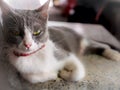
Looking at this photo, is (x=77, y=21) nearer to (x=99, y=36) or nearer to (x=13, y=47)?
(x=99, y=36)

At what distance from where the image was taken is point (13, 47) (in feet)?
2.11

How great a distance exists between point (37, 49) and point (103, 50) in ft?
0.95

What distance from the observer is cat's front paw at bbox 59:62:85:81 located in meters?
0.68

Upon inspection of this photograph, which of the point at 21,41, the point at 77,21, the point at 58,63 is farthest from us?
the point at 77,21

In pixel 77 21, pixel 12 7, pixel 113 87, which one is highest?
pixel 12 7

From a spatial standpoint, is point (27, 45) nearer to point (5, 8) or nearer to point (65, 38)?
point (5, 8)

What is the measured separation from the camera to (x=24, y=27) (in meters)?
0.61

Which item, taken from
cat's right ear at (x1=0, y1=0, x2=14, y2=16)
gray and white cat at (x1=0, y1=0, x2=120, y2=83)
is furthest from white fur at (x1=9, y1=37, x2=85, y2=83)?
cat's right ear at (x1=0, y1=0, x2=14, y2=16)

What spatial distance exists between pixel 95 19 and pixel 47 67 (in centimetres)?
30

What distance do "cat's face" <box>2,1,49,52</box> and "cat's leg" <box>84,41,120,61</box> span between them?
0.79 feet

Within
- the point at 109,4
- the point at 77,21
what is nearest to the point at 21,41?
the point at 77,21

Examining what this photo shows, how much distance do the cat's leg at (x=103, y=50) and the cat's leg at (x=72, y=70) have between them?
0.10 m

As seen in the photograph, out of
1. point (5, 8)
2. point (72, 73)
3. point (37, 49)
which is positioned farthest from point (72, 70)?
point (5, 8)

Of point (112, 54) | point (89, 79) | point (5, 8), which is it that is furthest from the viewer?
point (112, 54)
